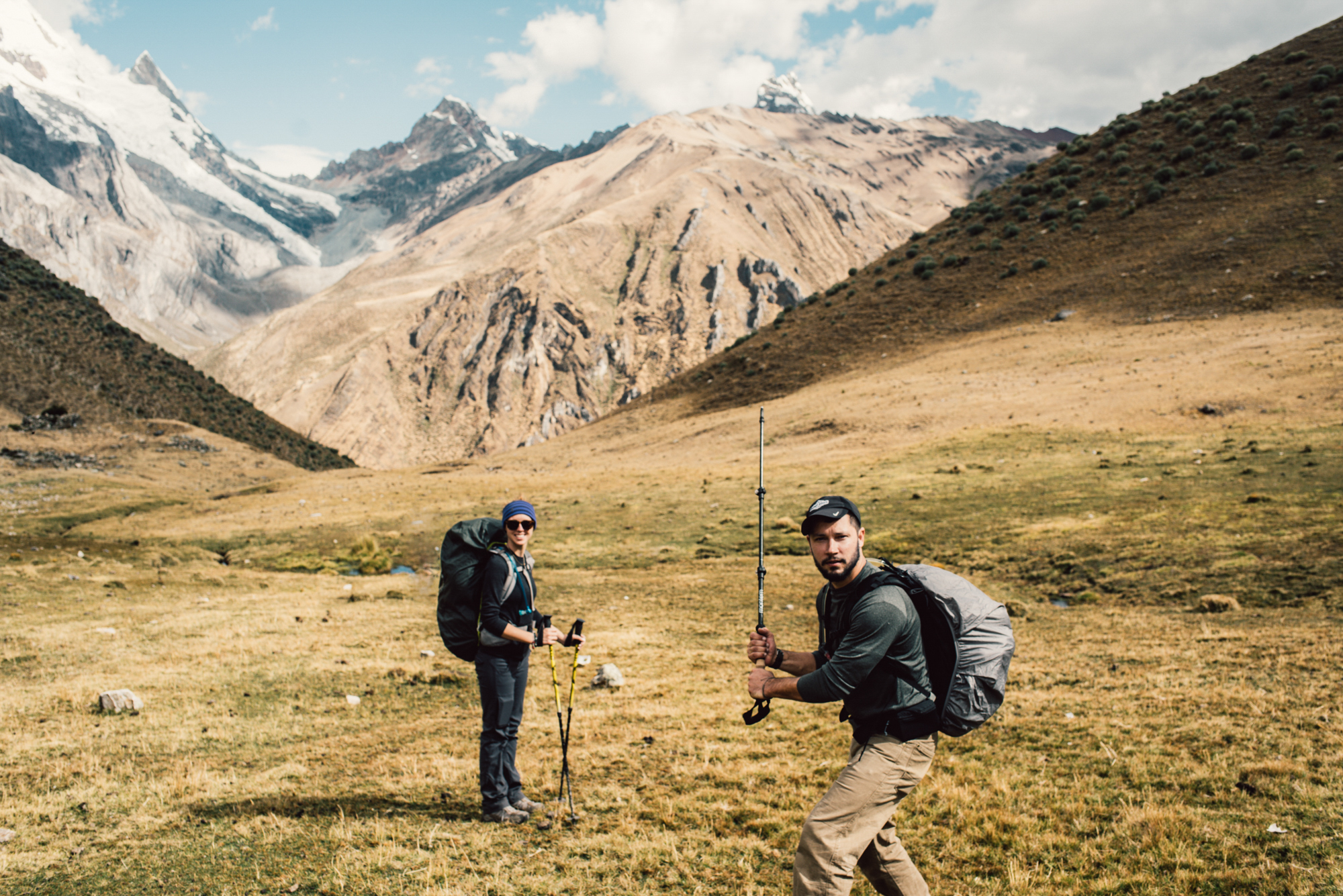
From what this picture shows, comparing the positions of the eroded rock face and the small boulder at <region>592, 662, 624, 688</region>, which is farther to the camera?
the eroded rock face

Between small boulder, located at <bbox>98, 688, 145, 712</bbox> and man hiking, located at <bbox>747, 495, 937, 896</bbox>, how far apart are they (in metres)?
12.2

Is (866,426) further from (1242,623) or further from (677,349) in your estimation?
(677,349)

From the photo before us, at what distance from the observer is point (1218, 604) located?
16.1 meters

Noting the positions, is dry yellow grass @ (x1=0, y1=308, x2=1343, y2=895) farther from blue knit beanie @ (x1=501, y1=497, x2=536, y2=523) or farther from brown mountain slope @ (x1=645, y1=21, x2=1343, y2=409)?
brown mountain slope @ (x1=645, y1=21, x2=1343, y2=409)

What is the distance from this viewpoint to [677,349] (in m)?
→ 176

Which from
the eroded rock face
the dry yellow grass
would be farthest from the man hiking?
the eroded rock face

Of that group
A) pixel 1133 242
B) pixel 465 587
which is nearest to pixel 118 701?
pixel 465 587

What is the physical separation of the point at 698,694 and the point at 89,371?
88.2 metres

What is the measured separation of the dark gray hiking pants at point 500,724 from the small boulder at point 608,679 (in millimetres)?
5440

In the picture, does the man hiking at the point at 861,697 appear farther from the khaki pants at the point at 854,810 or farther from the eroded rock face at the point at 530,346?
the eroded rock face at the point at 530,346

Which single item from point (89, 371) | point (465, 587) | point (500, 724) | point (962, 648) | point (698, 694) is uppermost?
point (89, 371)

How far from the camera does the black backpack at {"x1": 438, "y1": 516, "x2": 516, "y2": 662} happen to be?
318 inches

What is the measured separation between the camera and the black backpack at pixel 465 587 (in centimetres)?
809

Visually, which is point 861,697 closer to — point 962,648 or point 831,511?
point 962,648
